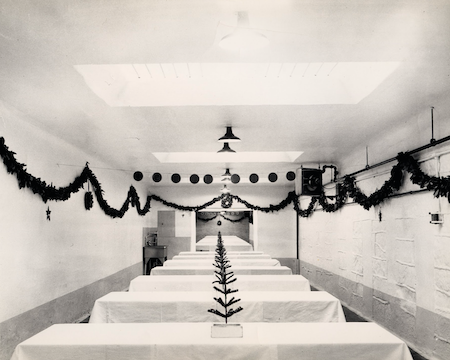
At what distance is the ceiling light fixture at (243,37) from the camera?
2564 millimetres

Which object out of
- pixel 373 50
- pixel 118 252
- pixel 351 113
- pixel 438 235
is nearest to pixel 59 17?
pixel 373 50

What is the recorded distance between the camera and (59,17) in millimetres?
2607

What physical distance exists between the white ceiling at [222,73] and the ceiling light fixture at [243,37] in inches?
2.8

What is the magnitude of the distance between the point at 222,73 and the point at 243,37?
79.6 inches

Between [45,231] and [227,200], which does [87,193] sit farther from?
[227,200]

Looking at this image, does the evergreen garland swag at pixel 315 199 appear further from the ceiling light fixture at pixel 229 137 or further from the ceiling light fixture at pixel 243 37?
the ceiling light fixture at pixel 243 37

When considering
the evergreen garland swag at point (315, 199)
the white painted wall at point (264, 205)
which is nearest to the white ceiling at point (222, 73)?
the evergreen garland swag at point (315, 199)

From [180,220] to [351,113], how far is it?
31.2ft

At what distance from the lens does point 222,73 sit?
460cm

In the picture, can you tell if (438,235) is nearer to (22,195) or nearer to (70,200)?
(22,195)

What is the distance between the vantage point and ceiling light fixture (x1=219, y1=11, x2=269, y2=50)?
2.56 m

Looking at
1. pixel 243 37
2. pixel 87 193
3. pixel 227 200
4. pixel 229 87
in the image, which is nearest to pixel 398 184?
pixel 229 87

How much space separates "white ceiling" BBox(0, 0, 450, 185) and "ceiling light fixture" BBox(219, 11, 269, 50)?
→ 0.07 meters

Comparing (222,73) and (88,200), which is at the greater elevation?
(222,73)
